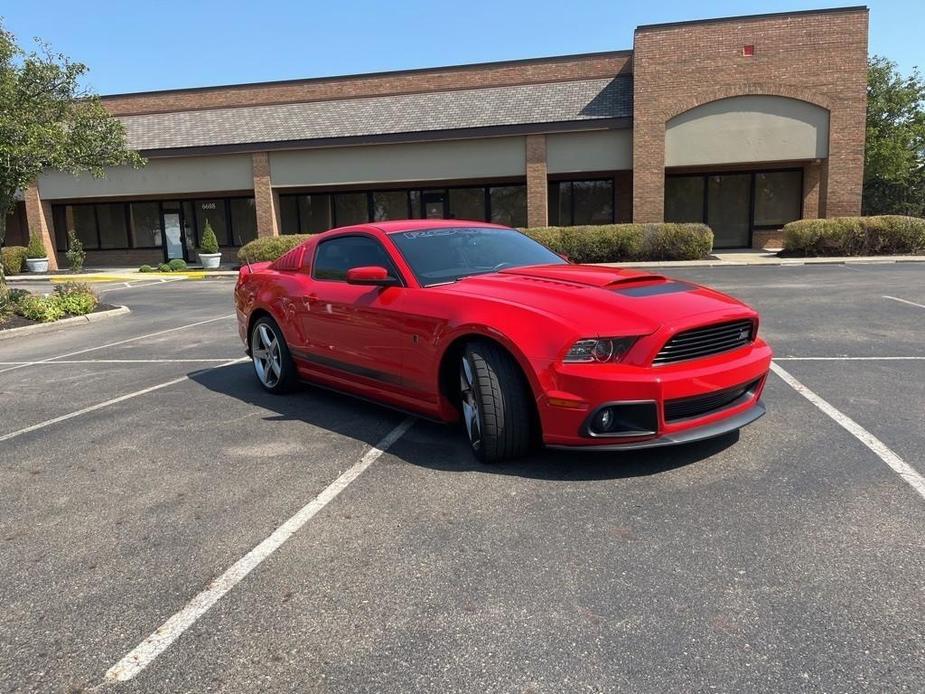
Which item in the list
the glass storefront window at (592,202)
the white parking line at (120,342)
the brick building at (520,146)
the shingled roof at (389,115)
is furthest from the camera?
the glass storefront window at (592,202)

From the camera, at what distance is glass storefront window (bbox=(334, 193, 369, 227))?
91.3 ft

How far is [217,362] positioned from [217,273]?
54.6 feet

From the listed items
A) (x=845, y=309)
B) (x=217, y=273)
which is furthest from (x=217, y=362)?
(x=217, y=273)

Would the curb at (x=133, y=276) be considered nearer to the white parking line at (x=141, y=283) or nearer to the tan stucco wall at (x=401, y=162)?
the white parking line at (x=141, y=283)

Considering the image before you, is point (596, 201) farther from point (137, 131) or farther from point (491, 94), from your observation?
point (137, 131)

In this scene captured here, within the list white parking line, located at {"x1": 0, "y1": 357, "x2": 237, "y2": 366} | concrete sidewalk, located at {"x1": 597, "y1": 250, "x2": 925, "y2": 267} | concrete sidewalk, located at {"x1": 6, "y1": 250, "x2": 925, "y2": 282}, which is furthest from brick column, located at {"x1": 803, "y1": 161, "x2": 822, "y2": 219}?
white parking line, located at {"x1": 0, "y1": 357, "x2": 237, "y2": 366}

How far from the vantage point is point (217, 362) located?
802 centimetres

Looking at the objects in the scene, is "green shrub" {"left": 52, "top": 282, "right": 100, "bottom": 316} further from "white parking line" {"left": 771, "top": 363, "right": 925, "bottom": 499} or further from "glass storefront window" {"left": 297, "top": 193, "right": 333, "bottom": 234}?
"glass storefront window" {"left": 297, "top": 193, "right": 333, "bottom": 234}

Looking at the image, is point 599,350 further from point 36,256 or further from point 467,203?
point 36,256

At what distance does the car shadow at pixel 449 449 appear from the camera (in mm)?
4043

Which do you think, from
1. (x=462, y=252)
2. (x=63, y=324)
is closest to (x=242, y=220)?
(x=63, y=324)

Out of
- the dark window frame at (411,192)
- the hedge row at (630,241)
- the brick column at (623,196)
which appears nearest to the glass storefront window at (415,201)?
the dark window frame at (411,192)

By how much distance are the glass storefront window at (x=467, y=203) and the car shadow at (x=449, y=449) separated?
843 inches

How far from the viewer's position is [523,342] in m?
3.91
